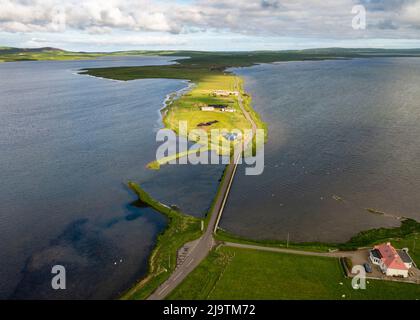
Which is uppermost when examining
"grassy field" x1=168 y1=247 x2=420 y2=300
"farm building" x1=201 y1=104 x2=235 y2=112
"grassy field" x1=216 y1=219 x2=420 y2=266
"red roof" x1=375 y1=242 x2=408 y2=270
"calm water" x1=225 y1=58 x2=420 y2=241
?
"farm building" x1=201 y1=104 x2=235 y2=112

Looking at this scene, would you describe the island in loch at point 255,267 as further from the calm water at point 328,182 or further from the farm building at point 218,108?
the farm building at point 218,108

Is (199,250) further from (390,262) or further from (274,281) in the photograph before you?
(390,262)

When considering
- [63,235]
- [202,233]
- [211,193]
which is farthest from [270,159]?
[63,235]

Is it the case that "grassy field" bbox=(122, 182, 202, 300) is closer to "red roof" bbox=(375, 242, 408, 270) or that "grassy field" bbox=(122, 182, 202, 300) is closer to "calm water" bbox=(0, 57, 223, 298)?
"calm water" bbox=(0, 57, 223, 298)

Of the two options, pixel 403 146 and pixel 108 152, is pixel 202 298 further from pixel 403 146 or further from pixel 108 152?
pixel 403 146

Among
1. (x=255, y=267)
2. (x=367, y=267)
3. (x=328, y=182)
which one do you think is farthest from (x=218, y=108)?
(x=367, y=267)

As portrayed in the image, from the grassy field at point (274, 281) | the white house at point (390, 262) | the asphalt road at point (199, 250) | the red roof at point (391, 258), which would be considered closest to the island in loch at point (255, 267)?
the grassy field at point (274, 281)

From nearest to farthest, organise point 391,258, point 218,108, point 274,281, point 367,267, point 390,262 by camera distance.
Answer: point 274,281 → point 390,262 → point 391,258 → point 367,267 → point 218,108

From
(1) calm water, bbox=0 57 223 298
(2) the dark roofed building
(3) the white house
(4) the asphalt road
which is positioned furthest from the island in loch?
(1) calm water, bbox=0 57 223 298
